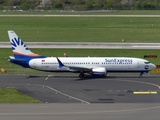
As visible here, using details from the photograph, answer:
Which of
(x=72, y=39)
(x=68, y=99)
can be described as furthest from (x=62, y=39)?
(x=68, y=99)

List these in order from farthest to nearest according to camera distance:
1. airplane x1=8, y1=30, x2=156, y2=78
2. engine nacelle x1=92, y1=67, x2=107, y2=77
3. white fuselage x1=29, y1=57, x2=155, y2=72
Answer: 1. white fuselage x1=29, y1=57, x2=155, y2=72
2. airplane x1=8, y1=30, x2=156, y2=78
3. engine nacelle x1=92, y1=67, x2=107, y2=77

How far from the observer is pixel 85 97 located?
41.0m

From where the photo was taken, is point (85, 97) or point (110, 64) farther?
point (110, 64)

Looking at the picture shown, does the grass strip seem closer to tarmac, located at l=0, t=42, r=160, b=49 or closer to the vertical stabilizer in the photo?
the vertical stabilizer

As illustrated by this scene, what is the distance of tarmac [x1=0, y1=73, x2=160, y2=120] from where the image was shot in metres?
31.9

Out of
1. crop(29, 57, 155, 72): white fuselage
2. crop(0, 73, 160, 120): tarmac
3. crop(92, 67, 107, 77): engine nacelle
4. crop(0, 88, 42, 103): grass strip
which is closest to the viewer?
crop(0, 73, 160, 120): tarmac

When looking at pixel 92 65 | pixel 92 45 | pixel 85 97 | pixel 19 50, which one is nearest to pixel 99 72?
pixel 92 65

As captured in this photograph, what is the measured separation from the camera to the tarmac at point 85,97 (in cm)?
3189

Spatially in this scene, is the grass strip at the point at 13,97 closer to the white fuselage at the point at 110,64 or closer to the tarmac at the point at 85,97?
the tarmac at the point at 85,97

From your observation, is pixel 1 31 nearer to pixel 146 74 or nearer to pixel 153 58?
pixel 153 58

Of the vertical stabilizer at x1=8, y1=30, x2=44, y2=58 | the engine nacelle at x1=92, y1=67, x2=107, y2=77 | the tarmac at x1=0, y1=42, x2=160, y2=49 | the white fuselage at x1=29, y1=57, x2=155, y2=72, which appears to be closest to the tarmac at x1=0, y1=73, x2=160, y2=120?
the engine nacelle at x1=92, y1=67, x2=107, y2=77

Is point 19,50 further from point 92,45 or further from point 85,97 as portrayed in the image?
point 92,45

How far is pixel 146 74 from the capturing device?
58031mm
